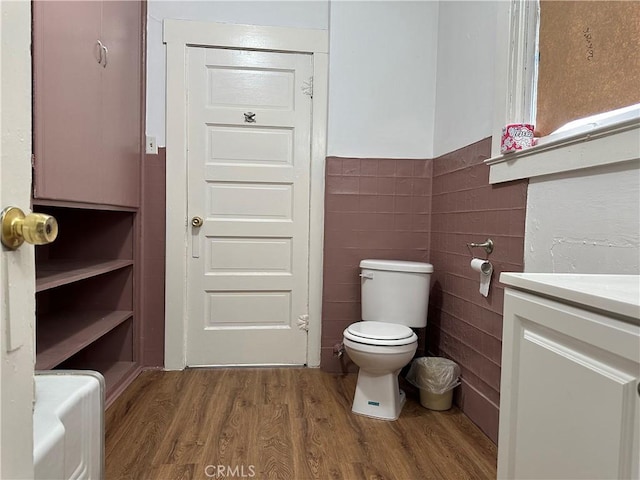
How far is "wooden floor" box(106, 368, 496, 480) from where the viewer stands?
4.82 feet

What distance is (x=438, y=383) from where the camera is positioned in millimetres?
1965

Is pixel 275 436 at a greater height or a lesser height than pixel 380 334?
lesser

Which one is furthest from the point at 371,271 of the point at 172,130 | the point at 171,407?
the point at 172,130

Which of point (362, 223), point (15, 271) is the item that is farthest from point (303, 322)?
point (15, 271)

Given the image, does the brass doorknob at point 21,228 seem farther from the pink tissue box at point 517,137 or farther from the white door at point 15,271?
the pink tissue box at point 517,137

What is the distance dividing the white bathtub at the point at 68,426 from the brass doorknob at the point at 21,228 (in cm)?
42

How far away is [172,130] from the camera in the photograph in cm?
237

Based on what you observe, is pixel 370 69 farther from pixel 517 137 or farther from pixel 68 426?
pixel 68 426

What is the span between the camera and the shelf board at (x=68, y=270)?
1525 millimetres

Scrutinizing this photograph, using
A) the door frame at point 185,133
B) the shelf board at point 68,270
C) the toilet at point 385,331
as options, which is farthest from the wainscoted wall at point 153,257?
the toilet at point 385,331

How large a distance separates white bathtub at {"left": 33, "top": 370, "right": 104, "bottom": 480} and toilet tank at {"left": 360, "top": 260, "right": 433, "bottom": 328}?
56.6 inches

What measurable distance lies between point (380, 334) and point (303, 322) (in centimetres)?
77

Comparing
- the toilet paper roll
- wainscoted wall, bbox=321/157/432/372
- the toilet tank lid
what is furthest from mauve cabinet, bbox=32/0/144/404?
the toilet paper roll

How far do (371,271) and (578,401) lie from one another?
5.06 ft
